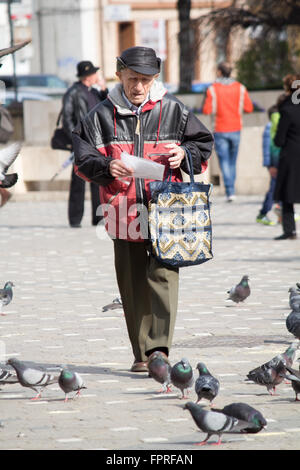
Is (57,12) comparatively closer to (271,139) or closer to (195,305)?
→ (271,139)

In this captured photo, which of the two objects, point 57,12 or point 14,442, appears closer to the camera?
point 14,442

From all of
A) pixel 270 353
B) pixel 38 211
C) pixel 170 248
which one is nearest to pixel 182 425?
pixel 170 248

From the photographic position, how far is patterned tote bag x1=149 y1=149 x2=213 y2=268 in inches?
273

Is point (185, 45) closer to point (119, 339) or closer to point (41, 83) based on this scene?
point (41, 83)

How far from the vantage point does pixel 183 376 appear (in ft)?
21.0

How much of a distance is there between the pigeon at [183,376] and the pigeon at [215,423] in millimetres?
873

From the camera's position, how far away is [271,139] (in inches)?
631

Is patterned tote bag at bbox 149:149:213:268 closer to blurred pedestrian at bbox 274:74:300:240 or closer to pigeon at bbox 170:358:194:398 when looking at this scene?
pigeon at bbox 170:358:194:398

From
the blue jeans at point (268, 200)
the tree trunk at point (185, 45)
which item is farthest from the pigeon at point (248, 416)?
the tree trunk at point (185, 45)

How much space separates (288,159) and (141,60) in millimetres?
7700

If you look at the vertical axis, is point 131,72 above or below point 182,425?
above

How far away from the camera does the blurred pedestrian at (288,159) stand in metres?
14.3

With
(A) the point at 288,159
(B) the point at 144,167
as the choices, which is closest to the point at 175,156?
(B) the point at 144,167
